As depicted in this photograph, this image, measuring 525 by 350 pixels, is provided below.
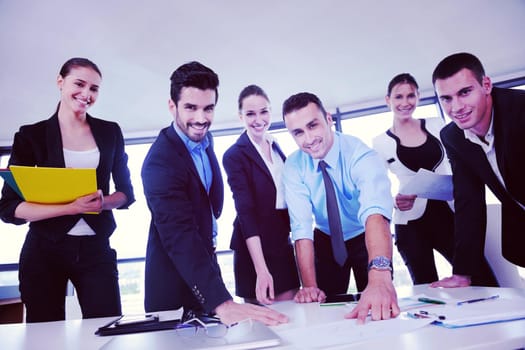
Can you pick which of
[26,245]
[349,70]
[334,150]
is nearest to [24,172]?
[26,245]

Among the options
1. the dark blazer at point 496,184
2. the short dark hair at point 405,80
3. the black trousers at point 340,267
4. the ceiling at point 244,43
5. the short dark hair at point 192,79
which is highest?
the ceiling at point 244,43

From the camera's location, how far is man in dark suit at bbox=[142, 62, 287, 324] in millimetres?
1017

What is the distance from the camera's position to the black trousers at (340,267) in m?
1.68

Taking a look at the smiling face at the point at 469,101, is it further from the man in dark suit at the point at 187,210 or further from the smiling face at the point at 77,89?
the smiling face at the point at 77,89

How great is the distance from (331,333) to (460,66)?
1.42 m

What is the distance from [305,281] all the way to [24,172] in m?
1.17

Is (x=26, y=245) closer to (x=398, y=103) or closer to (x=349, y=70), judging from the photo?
(x=398, y=103)

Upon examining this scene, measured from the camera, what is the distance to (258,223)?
1.76m

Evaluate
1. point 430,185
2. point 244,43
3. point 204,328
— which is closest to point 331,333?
point 204,328

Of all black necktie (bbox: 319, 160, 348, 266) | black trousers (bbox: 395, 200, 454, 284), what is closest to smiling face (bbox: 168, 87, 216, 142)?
black necktie (bbox: 319, 160, 348, 266)

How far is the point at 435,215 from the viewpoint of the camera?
1968 millimetres

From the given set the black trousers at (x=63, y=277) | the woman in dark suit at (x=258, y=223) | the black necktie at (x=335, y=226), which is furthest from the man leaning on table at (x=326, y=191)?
the black trousers at (x=63, y=277)

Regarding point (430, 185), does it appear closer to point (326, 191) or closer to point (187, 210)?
point (326, 191)

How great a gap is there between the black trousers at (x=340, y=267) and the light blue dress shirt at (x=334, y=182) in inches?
2.0
